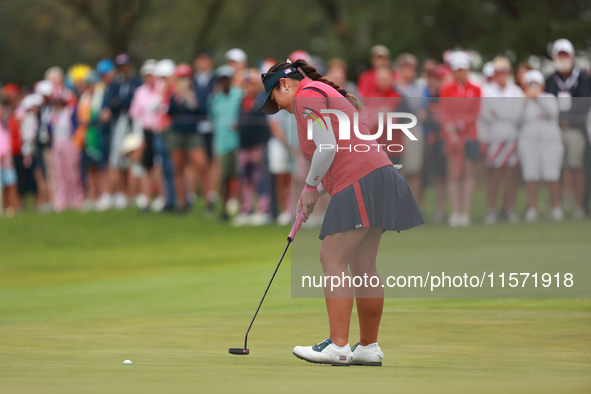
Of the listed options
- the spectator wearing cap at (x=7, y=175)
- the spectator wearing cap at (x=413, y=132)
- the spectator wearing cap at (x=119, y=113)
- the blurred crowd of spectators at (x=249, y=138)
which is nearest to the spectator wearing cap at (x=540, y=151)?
the blurred crowd of spectators at (x=249, y=138)

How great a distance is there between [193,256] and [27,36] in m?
31.6

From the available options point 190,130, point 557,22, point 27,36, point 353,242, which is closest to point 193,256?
point 190,130

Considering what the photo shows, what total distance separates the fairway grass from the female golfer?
0.74 ft

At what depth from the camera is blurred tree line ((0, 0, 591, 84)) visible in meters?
25.2

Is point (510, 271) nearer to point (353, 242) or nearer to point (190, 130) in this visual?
point (353, 242)

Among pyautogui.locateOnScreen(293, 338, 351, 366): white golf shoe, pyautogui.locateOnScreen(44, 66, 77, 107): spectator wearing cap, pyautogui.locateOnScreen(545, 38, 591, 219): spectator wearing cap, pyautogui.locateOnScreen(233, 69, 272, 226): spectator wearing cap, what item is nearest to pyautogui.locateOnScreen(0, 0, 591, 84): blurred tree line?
pyautogui.locateOnScreen(44, 66, 77, 107): spectator wearing cap

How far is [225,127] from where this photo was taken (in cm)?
1814

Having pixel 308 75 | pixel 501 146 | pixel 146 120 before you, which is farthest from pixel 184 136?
pixel 308 75

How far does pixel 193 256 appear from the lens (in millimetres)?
16172

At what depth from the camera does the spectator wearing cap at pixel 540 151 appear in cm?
1130

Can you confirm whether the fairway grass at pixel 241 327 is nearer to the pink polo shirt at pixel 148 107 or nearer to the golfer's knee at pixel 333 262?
the golfer's knee at pixel 333 262

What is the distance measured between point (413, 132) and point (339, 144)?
305cm

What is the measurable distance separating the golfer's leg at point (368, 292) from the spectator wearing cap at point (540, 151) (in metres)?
4.38

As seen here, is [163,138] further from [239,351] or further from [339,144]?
[339,144]
